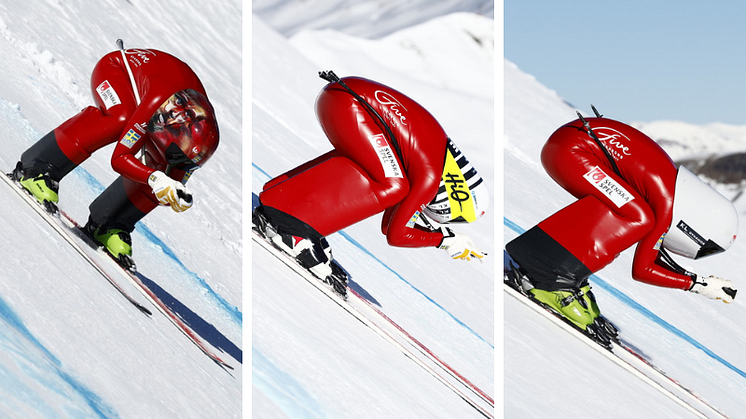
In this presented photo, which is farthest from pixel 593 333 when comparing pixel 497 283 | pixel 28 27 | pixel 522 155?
pixel 28 27

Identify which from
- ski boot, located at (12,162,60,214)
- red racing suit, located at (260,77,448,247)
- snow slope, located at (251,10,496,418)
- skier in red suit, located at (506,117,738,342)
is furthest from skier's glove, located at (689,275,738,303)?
ski boot, located at (12,162,60,214)

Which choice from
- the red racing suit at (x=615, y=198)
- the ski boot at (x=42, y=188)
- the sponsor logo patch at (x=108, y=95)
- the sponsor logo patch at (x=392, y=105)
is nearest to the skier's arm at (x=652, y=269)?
the red racing suit at (x=615, y=198)

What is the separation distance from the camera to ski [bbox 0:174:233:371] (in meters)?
2.42

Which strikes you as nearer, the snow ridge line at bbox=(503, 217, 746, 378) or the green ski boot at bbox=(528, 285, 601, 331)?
the green ski boot at bbox=(528, 285, 601, 331)

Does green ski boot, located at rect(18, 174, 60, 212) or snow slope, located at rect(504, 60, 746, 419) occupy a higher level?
snow slope, located at rect(504, 60, 746, 419)

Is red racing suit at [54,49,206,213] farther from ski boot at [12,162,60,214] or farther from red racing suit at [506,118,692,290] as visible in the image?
red racing suit at [506,118,692,290]

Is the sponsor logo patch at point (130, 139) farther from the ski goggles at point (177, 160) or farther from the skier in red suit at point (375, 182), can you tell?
the skier in red suit at point (375, 182)

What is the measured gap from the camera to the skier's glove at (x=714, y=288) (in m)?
2.71

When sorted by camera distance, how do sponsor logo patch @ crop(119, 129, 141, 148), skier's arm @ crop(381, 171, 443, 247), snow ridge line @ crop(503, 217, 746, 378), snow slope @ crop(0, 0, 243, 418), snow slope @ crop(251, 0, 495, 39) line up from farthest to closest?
snow slope @ crop(251, 0, 495, 39) < snow ridge line @ crop(503, 217, 746, 378) < skier's arm @ crop(381, 171, 443, 247) < sponsor logo patch @ crop(119, 129, 141, 148) < snow slope @ crop(0, 0, 243, 418)

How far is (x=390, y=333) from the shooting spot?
265cm

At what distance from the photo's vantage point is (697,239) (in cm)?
263

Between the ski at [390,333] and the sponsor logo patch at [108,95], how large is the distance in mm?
590

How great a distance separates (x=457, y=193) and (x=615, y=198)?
1.67ft

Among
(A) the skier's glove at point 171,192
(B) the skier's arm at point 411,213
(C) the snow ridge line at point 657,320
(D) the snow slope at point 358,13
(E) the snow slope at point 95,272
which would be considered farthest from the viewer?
(D) the snow slope at point 358,13
